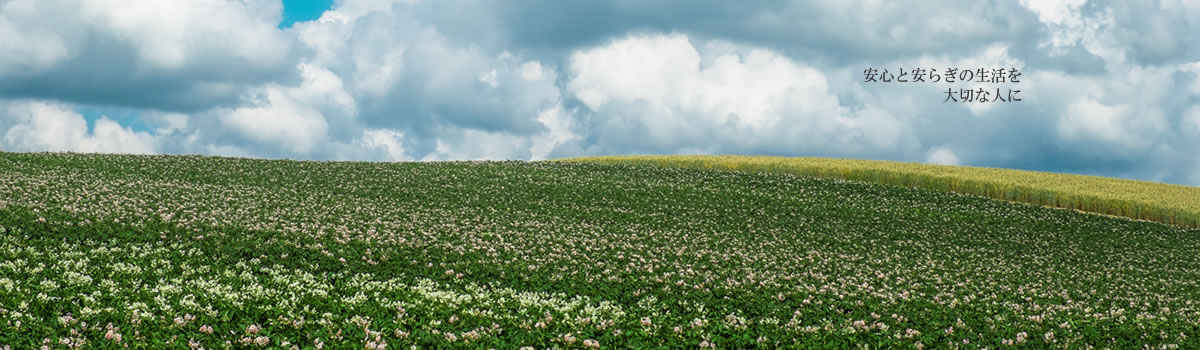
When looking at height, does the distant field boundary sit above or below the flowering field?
above

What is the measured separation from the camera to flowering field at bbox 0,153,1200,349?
12.8 m

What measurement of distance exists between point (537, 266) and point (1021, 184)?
111ft

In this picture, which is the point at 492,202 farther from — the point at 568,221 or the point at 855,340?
the point at 855,340

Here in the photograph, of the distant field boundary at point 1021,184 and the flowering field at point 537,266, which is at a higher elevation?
the distant field boundary at point 1021,184

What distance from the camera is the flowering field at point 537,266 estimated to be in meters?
12.8

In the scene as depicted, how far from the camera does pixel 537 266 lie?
19078 mm

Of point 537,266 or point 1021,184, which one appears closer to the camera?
point 537,266

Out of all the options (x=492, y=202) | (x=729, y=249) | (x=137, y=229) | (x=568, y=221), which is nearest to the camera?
(x=137, y=229)

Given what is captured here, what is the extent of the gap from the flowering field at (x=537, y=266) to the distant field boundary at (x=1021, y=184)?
3814 mm

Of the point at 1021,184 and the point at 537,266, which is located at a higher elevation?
the point at 1021,184

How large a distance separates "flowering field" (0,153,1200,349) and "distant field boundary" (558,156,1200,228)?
3.81 m

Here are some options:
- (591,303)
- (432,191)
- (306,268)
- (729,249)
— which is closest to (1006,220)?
(729,249)

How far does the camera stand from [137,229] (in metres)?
20.6

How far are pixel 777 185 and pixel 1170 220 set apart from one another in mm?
17988
